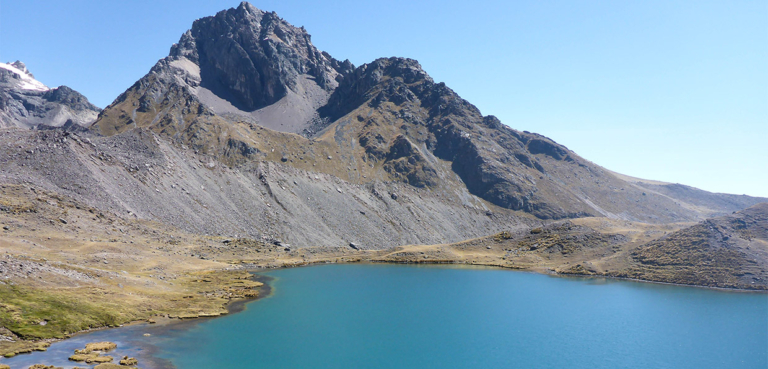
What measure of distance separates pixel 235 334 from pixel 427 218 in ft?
462

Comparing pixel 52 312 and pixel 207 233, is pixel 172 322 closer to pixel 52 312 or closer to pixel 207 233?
pixel 52 312

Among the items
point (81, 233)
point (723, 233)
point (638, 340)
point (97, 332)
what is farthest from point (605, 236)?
point (81, 233)

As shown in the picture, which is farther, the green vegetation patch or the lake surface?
the lake surface

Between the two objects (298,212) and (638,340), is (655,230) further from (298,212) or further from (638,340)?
(298,212)

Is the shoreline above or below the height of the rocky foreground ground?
below

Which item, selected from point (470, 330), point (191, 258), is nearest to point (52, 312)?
point (191, 258)

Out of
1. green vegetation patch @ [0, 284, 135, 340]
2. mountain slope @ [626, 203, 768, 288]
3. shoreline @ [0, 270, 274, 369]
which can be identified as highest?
mountain slope @ [626, 203, 768, 288]

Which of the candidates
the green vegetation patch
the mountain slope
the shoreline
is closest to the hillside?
→ the green vegetation patch

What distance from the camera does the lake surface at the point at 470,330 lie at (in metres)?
48.8

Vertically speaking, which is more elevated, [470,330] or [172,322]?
[470,330]

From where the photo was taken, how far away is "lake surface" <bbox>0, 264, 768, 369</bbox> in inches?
1922

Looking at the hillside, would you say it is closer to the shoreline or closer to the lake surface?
the shoreline

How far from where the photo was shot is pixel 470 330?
61.9 m

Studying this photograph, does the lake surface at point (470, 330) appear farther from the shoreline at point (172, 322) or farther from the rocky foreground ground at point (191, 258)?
the rocky foreground ground at point (191, 258)
